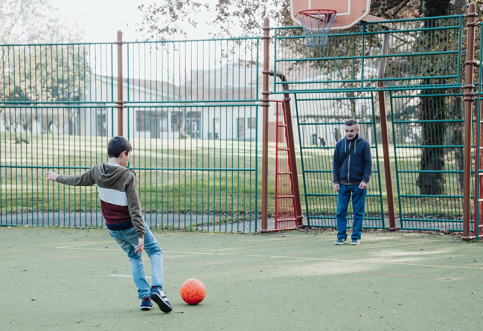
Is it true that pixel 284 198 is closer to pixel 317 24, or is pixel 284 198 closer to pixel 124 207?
pixel 317 24

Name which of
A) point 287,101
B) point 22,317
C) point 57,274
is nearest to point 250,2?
point 287,101

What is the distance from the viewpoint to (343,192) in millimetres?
9273

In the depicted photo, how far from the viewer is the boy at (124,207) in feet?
16.9

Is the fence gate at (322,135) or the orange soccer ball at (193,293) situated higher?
the fence gate at (322,135)

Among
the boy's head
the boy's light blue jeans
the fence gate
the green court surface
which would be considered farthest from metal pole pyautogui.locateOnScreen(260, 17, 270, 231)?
the boy's light blue jeans

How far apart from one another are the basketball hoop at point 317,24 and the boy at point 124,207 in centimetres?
556

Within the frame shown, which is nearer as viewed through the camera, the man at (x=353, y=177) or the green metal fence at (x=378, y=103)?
the man at (x=353, y=177)

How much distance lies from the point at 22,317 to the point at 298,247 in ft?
15.5

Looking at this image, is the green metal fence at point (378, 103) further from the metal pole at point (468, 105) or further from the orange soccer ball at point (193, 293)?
the orange soccer ball at point (193, 293)

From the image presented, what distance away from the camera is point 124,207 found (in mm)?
5207

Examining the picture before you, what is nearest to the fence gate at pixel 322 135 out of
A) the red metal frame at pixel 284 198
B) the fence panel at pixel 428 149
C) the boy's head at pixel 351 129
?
the red metal frame at pixel 284 198

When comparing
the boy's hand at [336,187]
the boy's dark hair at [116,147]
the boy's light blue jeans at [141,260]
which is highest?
the boy's dark hair at [116,147]

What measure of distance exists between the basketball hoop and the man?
1.66 meters

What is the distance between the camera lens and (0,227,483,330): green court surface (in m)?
5.07
